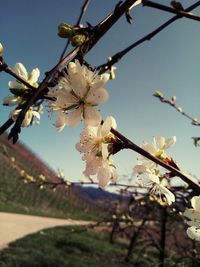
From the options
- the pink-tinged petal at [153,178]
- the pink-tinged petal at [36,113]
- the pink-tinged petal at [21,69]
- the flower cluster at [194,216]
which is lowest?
the flower cluster at [194,216]

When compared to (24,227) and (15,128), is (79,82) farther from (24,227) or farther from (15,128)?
(24,227)

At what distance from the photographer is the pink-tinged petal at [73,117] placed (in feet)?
2.74

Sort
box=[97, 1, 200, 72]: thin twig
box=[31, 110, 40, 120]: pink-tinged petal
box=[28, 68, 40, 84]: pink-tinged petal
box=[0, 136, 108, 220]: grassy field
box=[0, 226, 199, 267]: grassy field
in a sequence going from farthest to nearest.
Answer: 1. box=[0, 136, 108, 220]: grassy field
2. box=[0, 226, 199, 267]: grassy field
3. box=[28, 68, 40, 84]: pink-tinged petal
4. box=[31, 110, 40, 120]: pink-tinged petal
5. box=[97, 1, 200, 72]: thin twig

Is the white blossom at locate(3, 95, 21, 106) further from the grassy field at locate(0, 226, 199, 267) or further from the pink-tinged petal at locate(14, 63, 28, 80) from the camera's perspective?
the grassy field at locate(0, 226, 199, 267)

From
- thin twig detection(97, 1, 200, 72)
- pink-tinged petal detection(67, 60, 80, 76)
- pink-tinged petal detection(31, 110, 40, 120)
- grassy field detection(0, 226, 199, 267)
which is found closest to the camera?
pink-tinged petal detection(67, 60, 80, 76)

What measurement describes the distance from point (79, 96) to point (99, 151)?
0.14 metres

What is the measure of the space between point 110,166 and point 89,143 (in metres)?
0.07

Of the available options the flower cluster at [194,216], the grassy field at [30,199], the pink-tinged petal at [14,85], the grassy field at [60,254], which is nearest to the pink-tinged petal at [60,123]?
the pink-tinged petal at [14,85]

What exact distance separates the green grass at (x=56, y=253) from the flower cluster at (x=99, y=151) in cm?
544

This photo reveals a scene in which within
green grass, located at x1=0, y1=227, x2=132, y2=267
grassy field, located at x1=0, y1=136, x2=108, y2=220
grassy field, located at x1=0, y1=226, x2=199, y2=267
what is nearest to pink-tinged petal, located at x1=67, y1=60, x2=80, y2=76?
grassy field, located at x1=0, y1=226, x2=199, y2=267

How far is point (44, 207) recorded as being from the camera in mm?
19766

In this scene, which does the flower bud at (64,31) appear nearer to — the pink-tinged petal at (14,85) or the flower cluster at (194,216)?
the pink-tinged petal at (14,85)

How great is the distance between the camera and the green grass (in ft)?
21.1

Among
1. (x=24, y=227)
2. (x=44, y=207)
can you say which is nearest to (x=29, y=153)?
(x=44, y=207)
